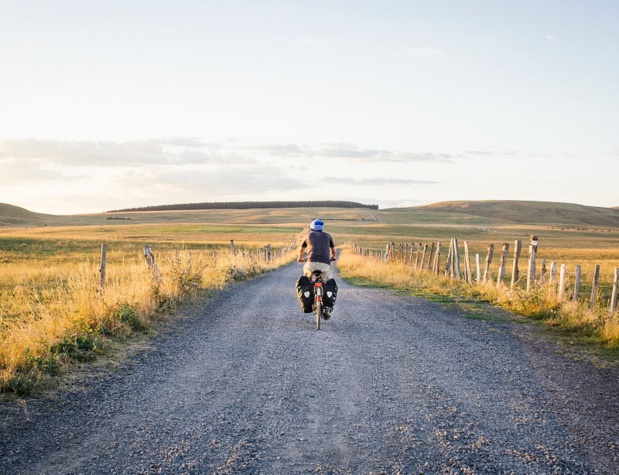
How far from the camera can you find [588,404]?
616cm

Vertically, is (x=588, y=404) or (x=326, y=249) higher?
(x=326, y=249)

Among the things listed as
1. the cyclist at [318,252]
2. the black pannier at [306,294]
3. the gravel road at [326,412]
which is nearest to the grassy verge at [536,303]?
the gravel road at [326,412]

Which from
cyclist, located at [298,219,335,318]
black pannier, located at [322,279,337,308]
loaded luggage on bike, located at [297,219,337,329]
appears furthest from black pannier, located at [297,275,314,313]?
black pannier, located at [322,279,337,308]

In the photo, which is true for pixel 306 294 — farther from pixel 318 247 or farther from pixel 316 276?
pixel 318 247

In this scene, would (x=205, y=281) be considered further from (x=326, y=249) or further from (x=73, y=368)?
(x=73, y=368)

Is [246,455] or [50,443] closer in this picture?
[246,455]

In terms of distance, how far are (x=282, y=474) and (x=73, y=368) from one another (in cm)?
430

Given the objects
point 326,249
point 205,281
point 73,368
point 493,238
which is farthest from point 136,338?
point 493,238

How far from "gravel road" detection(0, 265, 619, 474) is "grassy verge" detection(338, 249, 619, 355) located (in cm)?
131

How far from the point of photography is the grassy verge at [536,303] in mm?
10195

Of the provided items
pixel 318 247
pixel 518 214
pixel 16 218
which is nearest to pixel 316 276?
pixel 318 247

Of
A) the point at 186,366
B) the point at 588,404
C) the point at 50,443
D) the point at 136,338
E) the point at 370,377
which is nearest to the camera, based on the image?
the point at 50,443

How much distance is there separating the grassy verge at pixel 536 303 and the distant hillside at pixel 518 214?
132631 millimetres

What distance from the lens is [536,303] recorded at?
13.1 meters
